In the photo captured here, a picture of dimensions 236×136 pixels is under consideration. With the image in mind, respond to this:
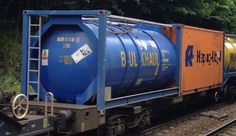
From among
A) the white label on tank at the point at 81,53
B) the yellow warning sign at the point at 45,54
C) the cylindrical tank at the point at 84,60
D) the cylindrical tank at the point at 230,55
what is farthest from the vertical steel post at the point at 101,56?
the cylindrical tank at the point at 230,55

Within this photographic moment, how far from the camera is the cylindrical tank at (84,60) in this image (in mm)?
9102

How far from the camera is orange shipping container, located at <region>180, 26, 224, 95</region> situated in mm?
13256

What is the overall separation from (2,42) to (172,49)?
24.0ft

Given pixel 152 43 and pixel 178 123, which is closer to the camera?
pixel 152 43

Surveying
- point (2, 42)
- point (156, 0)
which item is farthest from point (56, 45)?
point (156, 0)

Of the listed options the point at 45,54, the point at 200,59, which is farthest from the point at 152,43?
the point at 200,59

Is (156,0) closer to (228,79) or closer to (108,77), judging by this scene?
(228,79)

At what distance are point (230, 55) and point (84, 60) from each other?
36.0ft

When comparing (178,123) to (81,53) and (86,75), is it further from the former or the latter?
(81,53)

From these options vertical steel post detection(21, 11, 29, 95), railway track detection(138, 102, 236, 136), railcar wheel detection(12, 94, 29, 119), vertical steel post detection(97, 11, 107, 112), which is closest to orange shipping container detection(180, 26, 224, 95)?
railway track detection(138, 102, 236, 136)

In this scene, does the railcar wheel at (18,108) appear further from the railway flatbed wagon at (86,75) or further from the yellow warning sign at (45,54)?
the yellow warning sign at (45,54)

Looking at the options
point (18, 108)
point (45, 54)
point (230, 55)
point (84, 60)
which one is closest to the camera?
point (18, 108)

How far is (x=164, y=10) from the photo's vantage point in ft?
74.3

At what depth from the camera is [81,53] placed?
30.0 feet
